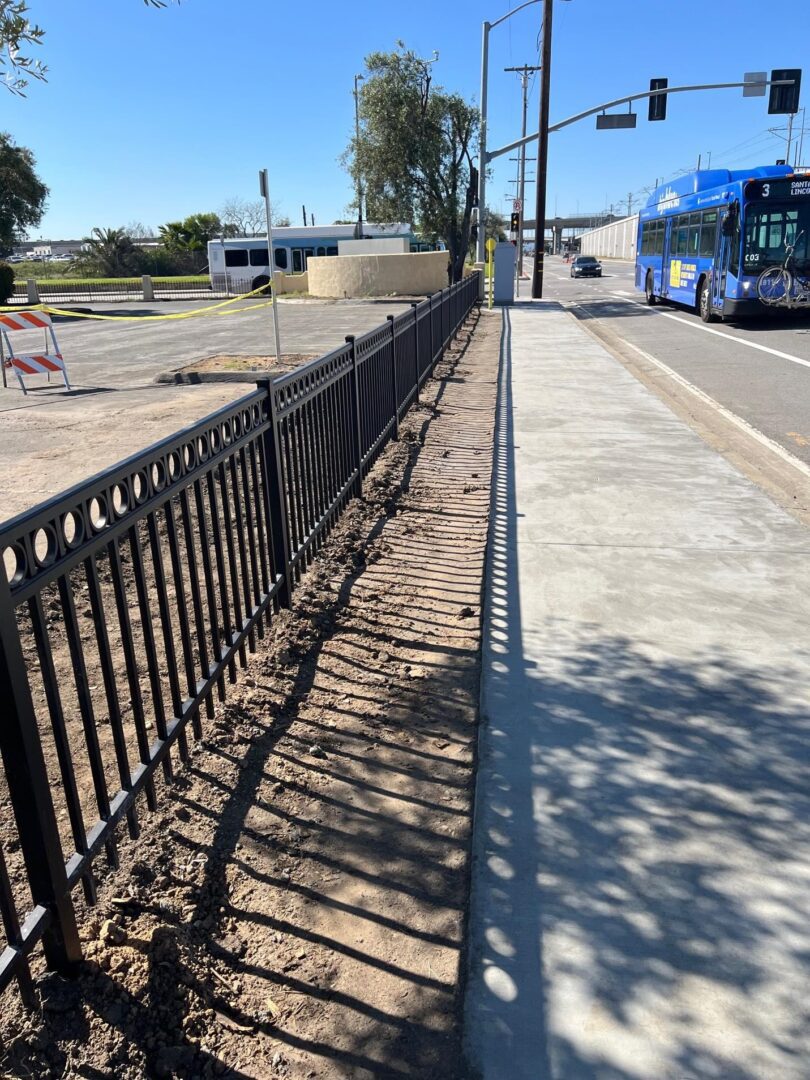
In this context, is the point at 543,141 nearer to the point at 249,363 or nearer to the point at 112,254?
the point at 249,363

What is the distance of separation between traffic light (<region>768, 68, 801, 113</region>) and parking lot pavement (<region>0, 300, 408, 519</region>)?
41.2 ft

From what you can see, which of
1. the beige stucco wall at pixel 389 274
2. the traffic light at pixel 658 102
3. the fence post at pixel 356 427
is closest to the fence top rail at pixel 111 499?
the fence post at pixel 356 427

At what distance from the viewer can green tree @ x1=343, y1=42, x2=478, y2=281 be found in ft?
115

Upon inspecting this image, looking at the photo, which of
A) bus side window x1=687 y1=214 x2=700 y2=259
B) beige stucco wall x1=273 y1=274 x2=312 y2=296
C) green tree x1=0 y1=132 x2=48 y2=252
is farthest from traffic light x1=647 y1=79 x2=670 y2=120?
green tree x1=0 y1=132 x2=48 y2=252

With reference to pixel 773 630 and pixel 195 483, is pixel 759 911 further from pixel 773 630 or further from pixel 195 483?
pixel 195 483

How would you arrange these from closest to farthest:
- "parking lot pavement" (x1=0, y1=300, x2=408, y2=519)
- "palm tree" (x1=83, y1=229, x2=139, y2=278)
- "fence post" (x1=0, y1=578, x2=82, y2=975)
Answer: "fence post" (x1=0, y1=578, x2=82, y2=975) → "parking lot pavement" (x1=0, y1=300, x2=408, y2=519) → "palm tree" (x1=83, y1=229, x2=139, y2=278)

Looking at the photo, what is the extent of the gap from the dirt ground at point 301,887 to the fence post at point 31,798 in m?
0.13

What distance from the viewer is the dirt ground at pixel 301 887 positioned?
2117 millimetres

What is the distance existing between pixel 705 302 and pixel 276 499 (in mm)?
20950

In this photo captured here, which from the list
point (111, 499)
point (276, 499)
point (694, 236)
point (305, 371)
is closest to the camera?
point (111, 499)

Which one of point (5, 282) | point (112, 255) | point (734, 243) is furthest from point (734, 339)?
point (112, 255)

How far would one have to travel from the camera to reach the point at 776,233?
1884 cm

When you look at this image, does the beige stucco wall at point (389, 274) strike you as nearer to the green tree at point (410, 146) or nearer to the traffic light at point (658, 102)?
the green tree at point (410, 146)

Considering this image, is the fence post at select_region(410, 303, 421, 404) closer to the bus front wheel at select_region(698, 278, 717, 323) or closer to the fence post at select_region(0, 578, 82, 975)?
the fence post at select_region(0, 578, 82, 975)
